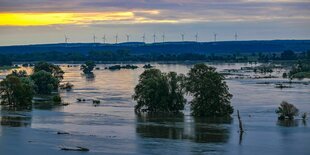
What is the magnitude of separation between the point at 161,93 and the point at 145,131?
29.8ft

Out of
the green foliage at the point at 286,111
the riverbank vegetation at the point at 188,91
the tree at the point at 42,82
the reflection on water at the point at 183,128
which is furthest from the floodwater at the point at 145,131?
the tree at the point at 42,82

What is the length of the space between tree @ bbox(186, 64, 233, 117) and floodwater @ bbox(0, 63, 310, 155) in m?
1.10

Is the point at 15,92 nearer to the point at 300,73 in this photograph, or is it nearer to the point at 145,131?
the point at 145,131

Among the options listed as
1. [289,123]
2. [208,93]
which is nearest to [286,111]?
[289,123]

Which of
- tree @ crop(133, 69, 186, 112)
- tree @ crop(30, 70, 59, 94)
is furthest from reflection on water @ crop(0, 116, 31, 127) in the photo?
tree @ crop(30, 70, 59, 94)

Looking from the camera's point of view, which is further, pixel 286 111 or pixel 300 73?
pixel 300 73

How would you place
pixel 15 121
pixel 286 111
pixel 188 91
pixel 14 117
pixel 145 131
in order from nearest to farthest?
1. pixel 145 131
2. pixel 15 121
3. pixel 286 111
4. pixel 188 91
5. pixel 14 117

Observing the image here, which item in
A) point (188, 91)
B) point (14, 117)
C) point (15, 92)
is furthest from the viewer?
point (15, 92)

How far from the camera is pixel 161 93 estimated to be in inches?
2078

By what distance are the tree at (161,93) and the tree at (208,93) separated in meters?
1.94

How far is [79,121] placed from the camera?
48.8 m

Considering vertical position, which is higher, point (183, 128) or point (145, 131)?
point (183, 128)

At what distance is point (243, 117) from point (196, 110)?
3.55m

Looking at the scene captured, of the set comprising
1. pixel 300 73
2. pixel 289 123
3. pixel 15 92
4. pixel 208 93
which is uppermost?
pixel 300 73
